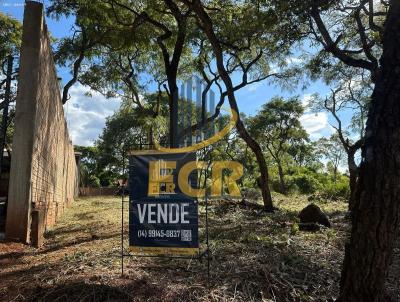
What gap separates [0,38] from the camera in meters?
18.0

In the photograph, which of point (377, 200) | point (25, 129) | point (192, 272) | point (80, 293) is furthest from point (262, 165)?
point (377, 200)

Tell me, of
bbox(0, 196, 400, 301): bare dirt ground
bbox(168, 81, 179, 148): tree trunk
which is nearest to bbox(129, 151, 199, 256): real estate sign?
bbox(0, 196, 400, 301): bare dirt ground

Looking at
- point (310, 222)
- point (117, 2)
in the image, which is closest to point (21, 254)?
point (310, 222)

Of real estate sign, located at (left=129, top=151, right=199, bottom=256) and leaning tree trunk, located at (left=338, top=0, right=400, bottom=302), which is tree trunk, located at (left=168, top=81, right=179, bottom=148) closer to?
real estate sign, located at (left=129, top=151, right=199, bottom=256)

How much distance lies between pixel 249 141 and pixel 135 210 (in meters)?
7.89

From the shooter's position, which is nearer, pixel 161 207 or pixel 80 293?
Result: pixel 80 293

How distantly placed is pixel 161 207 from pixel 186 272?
0.93 m

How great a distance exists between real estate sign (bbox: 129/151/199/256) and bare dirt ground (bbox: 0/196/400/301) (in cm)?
41

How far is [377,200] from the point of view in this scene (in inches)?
150

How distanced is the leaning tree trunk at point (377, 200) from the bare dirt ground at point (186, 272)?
1.09m

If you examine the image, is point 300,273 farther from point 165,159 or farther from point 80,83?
point 80,83

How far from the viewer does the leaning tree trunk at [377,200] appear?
379 cm

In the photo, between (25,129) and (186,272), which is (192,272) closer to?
(186,272)

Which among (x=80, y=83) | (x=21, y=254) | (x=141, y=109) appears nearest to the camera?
(x=21, y=254)
